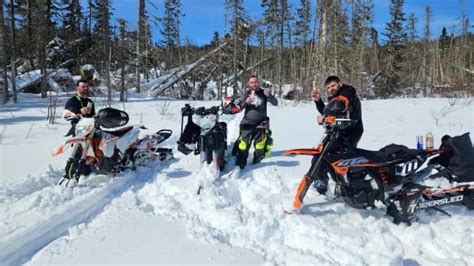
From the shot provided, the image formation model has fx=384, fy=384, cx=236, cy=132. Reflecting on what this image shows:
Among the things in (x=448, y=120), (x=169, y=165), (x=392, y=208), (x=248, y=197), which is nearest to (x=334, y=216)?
(x=392, y=208)

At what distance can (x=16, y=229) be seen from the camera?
4070 millimetres

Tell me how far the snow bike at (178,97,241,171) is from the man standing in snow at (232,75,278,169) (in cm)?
35

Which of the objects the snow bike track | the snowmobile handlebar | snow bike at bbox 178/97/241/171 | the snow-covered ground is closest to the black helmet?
the snowmobile handlebar

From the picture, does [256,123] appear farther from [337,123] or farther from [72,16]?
[72,16]

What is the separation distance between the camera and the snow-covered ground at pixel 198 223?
142 inches

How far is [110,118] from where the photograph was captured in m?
6.18

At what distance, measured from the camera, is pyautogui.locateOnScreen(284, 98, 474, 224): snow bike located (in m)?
4.33

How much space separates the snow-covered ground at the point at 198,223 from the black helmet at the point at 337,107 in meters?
1.17

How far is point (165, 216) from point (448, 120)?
952 centimetres

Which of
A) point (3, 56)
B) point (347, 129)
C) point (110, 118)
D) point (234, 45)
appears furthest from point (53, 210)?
point (234, 45)

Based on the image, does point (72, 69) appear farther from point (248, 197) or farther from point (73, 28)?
point (248, 197)

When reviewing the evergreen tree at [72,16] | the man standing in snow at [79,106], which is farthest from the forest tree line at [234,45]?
the man standing in snow at [79,106]

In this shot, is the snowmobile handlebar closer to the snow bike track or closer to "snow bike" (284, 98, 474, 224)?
"snow bike" (284, 98, 474, 224)

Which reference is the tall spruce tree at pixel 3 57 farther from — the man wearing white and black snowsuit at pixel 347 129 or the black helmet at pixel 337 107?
the black helmet at pixel 337 107
